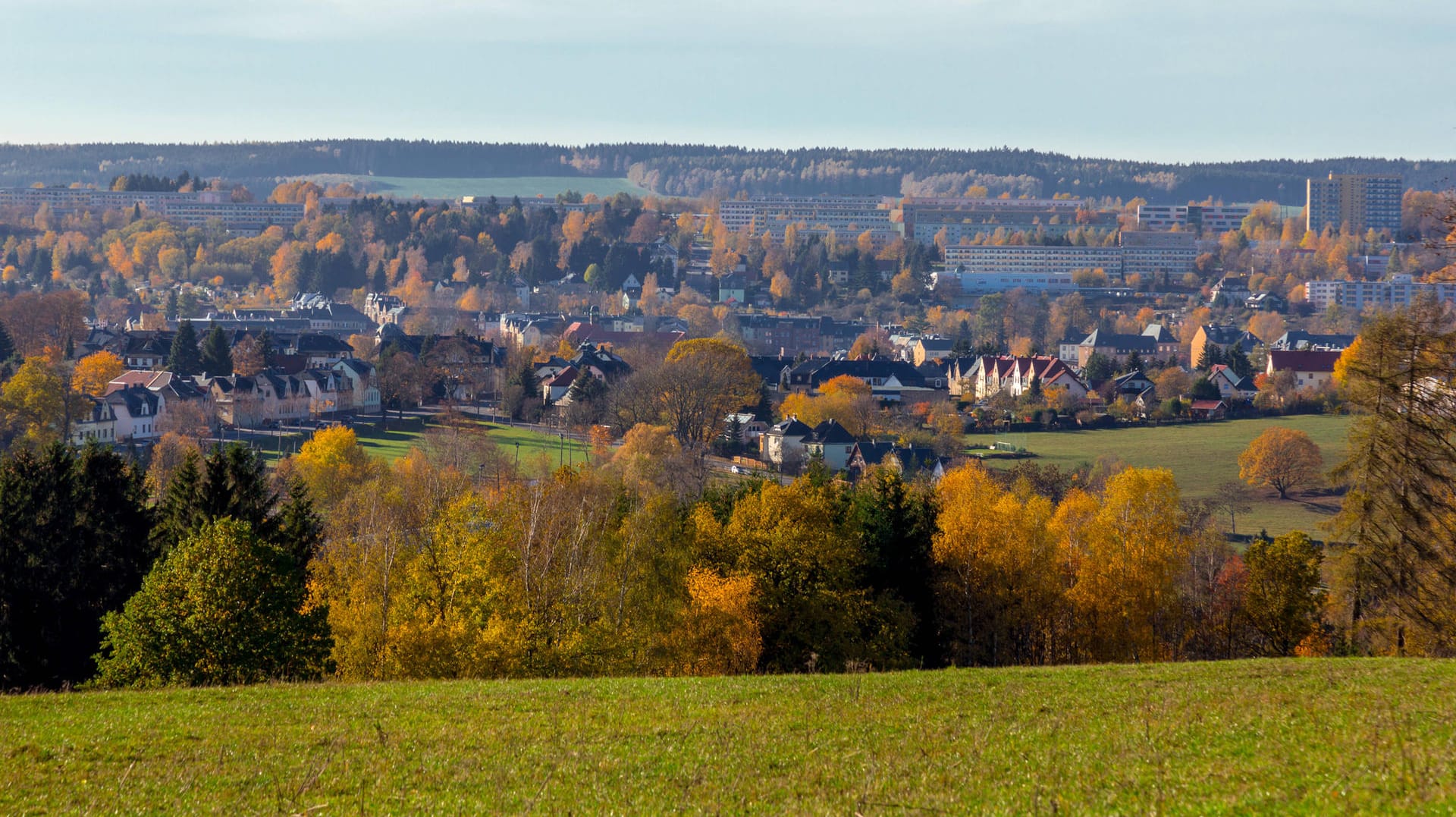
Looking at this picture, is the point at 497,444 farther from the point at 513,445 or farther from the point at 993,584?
the point at 993,584

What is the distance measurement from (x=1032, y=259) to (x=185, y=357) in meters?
120

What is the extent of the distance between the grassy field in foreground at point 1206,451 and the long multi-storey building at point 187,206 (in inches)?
5566

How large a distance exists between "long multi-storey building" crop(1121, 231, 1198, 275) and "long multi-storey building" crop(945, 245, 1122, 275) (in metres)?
1.88

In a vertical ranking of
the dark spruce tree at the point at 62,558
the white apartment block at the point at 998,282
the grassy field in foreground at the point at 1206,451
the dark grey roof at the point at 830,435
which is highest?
the dark spruce tree at the point at 62,558

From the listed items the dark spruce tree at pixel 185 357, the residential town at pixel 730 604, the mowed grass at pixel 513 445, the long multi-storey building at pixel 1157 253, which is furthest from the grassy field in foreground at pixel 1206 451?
the long multi-storey building at pixel 1157 253

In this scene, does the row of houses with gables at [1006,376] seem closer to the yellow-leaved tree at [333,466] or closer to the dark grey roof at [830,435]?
the dark grey roof at [830,435]

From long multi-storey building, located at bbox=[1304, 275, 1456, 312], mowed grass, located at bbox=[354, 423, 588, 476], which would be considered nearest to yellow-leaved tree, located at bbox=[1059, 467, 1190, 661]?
mowed grass, located at bbox=[354, 423, 588, 476]

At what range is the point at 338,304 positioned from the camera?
138 meters

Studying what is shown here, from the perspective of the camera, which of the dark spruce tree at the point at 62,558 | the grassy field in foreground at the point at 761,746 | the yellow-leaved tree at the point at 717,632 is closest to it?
the grassy field in foreground at the point at 761,746

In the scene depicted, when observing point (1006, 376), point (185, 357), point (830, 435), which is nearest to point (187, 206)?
point (185, 357)

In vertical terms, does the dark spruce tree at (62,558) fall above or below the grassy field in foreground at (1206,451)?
above

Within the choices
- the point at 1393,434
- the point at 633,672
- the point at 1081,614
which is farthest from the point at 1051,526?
the point at 633,672

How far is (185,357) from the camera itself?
78.0 meters

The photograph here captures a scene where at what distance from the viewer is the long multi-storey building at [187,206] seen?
187 metres
